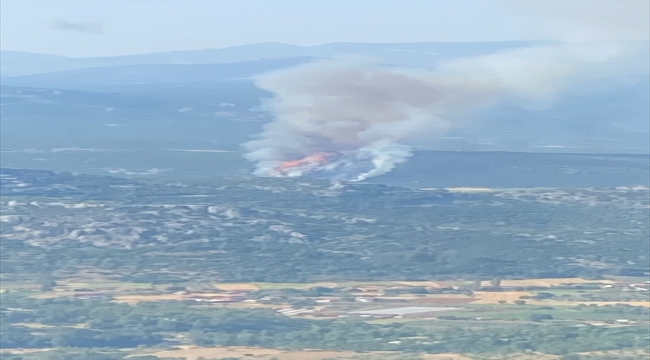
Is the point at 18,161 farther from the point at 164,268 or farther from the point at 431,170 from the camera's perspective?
the point at 164,268

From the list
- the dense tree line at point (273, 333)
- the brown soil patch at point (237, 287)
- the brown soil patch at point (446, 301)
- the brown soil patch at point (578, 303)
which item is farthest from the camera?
the brown soil patch at point (237, 287)

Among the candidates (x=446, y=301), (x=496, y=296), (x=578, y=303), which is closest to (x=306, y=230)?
(x=496, y=296)

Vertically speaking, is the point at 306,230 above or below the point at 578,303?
above

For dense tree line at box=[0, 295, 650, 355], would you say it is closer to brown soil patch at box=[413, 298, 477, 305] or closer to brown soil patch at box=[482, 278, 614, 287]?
brown soil patch at box=[413, 298, 477, 305]

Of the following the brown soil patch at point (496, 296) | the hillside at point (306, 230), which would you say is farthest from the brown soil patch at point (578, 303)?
the hillside at point (306, 230)

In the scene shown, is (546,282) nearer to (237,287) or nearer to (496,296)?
(496,296)

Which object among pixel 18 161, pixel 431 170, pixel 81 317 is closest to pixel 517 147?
pixel 431 170

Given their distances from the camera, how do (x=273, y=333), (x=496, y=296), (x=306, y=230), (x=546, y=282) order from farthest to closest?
(x=306, y=230) → (x=546, y=282) → (x=496, y=296) → (x=273, y=333)

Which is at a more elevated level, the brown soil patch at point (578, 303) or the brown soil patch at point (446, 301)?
the brown soil patch at point (446, 301)

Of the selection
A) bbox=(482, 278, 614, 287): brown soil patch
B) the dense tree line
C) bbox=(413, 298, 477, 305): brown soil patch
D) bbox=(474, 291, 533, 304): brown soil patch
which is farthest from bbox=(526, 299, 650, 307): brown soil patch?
bbox=(482, 278, 614, 287): brown soil patch

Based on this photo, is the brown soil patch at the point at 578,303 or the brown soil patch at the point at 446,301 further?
the brown soil patch at the point at 578,303

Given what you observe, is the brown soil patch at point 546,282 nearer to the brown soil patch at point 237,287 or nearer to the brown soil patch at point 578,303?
the brown soil patch at point 578,303

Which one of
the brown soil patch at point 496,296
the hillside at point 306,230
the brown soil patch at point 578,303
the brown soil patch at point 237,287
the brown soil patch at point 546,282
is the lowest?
the brown soil patch at point 578,303
